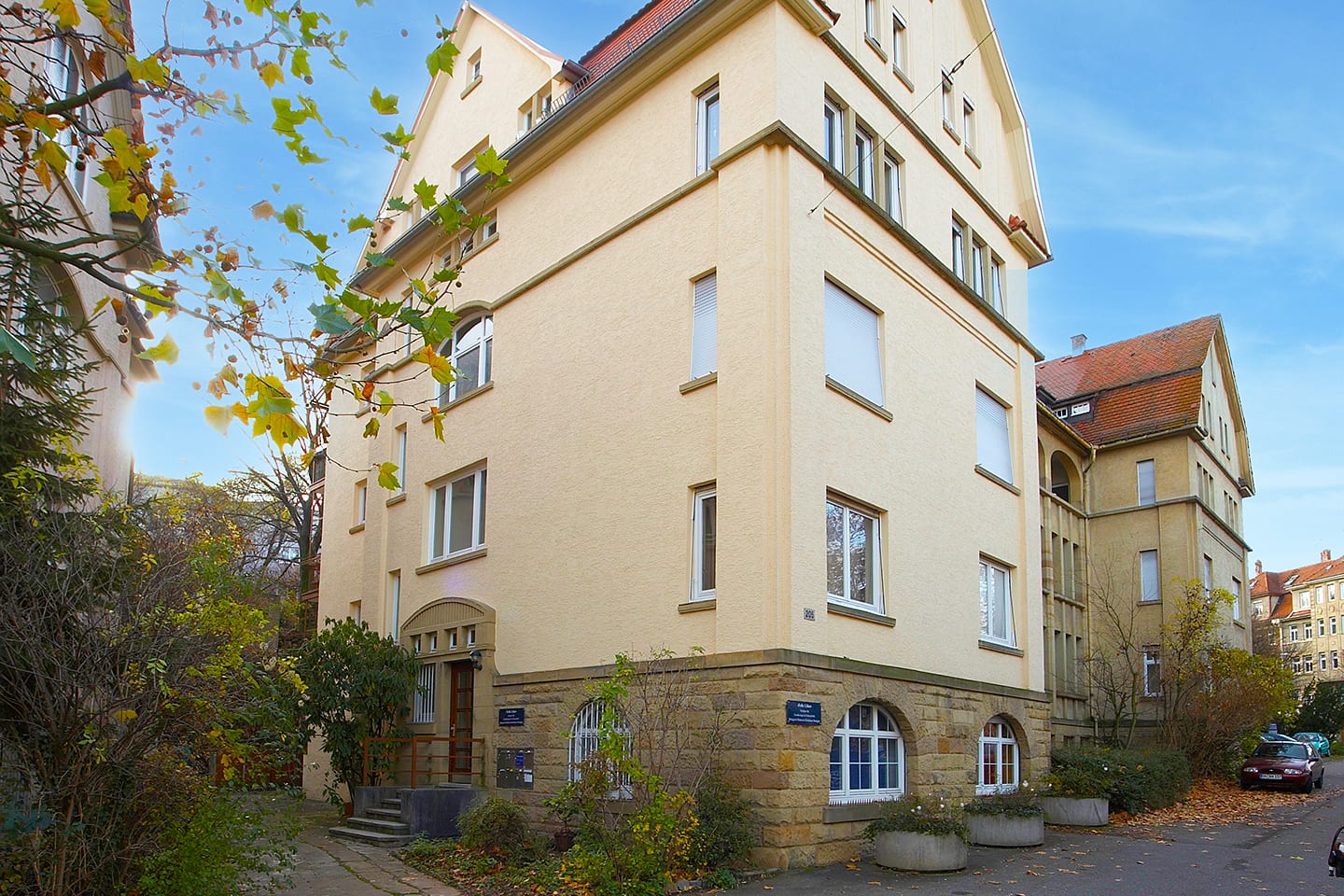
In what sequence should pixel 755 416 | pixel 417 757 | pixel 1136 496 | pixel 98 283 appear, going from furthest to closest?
pixel 1136 496
pixel 417 757
pixel 98 283
pixel 755 416

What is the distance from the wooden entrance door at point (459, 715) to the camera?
717 inches

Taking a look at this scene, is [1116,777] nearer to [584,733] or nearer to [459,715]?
[584,733]

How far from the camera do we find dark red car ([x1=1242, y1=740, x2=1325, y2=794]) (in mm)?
26156

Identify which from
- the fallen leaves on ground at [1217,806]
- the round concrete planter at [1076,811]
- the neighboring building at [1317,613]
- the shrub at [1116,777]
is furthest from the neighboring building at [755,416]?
the neighboring building at [1317,613]

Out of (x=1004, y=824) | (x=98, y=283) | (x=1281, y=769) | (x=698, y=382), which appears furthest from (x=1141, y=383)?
(x=98, y=283)

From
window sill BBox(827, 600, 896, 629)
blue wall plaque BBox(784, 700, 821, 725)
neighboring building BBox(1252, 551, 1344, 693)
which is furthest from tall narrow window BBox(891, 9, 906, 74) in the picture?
neighboring building BBox(1252, 551, 1344, 693)

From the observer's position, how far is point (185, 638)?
9352 mm

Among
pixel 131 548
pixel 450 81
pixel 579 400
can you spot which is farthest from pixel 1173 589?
pixel 131 548

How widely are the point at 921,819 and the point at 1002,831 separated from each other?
2.60 m

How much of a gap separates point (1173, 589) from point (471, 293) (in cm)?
2104

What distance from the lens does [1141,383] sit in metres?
33.4

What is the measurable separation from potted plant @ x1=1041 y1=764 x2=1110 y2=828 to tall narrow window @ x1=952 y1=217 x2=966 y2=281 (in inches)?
350

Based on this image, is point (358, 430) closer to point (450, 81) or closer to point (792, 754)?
point (450, 81)

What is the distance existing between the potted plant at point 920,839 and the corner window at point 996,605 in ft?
18.3
